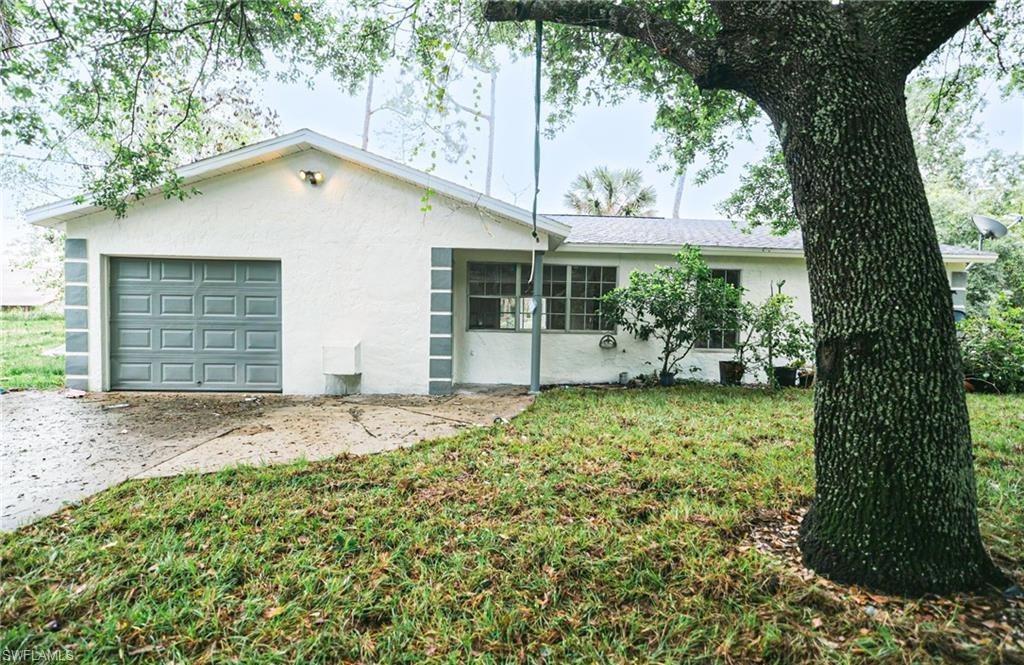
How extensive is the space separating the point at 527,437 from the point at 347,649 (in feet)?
9.86

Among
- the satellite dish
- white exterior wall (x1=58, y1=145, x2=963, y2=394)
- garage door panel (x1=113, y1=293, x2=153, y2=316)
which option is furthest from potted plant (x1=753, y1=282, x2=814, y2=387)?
garage door panel (x1=113, y1=293, x2=153, y2=316)

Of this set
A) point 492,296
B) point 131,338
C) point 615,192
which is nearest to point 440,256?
point 492,296

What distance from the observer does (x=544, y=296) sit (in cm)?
863

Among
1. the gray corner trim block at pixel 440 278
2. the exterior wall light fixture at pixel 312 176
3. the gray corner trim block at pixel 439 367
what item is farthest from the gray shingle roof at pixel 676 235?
the exterior wall light fixture at pixel 312 176

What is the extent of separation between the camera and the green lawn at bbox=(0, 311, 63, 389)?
299 inches

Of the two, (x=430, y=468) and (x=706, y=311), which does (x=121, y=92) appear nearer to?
(x=430, y=468)

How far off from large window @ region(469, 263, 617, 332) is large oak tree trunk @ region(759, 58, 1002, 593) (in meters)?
6.18

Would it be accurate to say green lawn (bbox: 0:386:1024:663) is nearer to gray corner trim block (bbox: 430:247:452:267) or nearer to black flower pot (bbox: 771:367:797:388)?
gray corner trim block (bbox: 430:247:452:267)

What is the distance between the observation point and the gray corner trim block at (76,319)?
6.70 metres

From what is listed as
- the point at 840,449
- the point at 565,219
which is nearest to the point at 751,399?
the point at 840,449

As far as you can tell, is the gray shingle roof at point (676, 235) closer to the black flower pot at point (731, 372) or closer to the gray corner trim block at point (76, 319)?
the black flower pot at point (731, 372)

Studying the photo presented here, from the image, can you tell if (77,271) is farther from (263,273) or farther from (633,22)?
(633,22)

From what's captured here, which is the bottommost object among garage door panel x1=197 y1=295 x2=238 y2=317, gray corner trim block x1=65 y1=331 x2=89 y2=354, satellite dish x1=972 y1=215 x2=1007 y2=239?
gray corner trim block x1=65 y1=331 x2=89 y2=354

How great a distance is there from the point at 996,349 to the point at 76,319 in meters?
14.9
